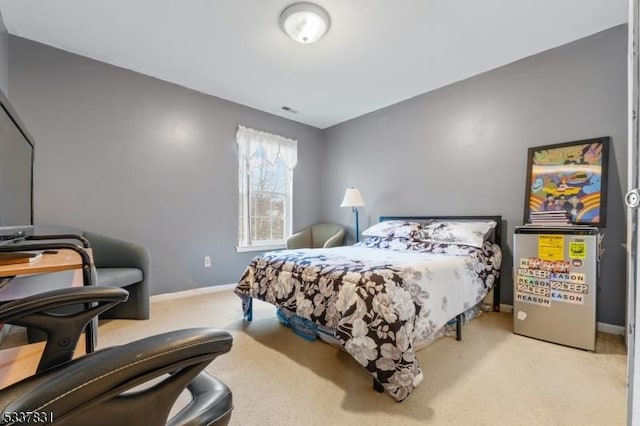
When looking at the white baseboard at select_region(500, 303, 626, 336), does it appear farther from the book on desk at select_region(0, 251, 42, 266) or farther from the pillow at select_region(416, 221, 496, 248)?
the book on desk at select_region(0, 251, 42, 266)

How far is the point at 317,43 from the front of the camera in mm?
2445

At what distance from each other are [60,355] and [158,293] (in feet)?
8.32

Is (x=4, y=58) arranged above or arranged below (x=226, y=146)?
above

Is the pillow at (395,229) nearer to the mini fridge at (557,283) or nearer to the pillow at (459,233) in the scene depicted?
the pillow at (459,233)

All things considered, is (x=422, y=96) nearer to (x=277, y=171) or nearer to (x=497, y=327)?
(x=277, y=171)

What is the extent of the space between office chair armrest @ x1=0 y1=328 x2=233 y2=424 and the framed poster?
2944 millimetres

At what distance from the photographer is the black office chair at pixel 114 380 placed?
36cm

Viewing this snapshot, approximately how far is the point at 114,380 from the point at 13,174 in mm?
1369

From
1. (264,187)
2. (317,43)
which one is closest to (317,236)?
(264,187)

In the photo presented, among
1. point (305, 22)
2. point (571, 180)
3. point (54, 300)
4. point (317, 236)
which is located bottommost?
point (317, 236)

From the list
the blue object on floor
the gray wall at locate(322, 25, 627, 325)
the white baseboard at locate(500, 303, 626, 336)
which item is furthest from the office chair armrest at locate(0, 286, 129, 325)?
the white baseboard at locate(500, 303, 626, 336)

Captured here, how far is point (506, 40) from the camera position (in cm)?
241

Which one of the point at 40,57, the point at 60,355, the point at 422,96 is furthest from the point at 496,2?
the point at 40,57

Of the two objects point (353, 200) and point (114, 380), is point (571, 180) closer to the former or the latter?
point (353, 200)
